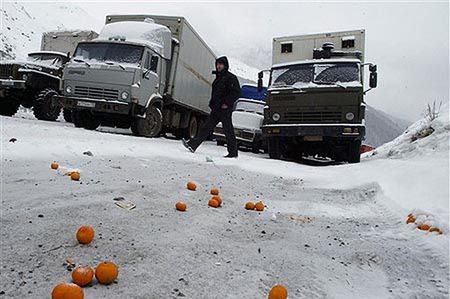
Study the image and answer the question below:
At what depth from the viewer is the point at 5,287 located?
147cm

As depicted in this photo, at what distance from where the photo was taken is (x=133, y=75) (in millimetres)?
9836

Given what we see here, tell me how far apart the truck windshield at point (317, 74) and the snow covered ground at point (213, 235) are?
4721 mm

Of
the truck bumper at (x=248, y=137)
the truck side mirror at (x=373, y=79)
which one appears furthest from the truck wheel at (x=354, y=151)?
the truck bumper at (x=248, y=137)

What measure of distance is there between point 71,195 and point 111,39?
8.70 m

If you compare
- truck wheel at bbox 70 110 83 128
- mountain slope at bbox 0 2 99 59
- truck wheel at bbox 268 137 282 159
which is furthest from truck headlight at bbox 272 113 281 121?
mountain slope at bbox 0 2 99 59

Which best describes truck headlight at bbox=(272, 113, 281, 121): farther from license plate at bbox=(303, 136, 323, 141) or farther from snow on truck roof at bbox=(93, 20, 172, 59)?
snow on truck roof at bbox=(93, 20, 172, 59)

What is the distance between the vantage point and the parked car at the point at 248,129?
1274 cm

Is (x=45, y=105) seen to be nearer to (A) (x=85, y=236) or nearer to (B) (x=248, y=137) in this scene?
(B) (x=248, y=137)

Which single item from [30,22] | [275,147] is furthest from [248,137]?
[30,22]

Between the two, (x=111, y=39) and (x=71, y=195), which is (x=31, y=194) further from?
(x=111, y=39)

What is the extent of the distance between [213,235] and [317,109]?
694 cm

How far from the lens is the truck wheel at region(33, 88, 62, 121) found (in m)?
12.1

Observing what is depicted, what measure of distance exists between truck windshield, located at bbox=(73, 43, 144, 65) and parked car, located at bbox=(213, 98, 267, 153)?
4313mm

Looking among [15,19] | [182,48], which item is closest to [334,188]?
[182,48]
